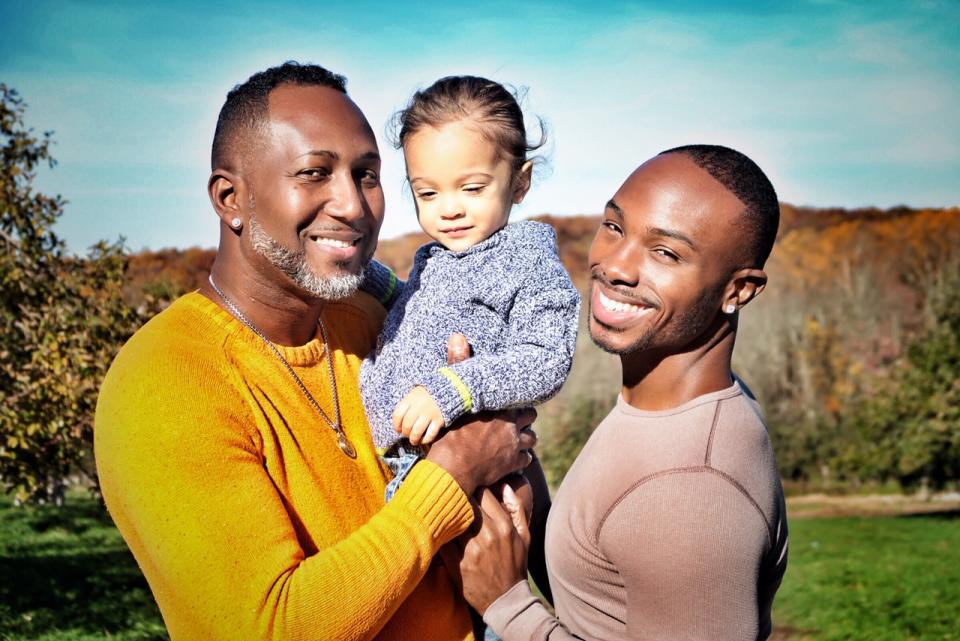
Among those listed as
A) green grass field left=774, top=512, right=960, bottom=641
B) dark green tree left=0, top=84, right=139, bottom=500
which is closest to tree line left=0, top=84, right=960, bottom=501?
dark green tree left=0, top=84, right=139, bottom=500

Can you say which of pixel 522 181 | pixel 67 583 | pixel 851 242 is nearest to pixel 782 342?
pixel 851 242

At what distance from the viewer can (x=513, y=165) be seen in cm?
330

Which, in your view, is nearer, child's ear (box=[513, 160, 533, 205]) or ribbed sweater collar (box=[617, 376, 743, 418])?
ribbed sweater collar (box=[617, 376, 743, 418])

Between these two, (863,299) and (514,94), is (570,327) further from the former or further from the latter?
(863,299)

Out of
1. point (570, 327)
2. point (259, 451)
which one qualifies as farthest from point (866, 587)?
point (259, 451)

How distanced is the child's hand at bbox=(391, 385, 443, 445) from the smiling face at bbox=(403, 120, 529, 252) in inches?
29.1

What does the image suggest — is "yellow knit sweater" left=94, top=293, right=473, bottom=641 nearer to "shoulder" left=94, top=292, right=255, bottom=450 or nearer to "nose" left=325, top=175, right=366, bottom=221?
"shoulder" left=94, top=292, right=255, bottom=450

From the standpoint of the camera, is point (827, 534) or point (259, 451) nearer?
point (259, 451)

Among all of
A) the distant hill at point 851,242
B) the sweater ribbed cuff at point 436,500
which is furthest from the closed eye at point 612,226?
the distant hill at point 851,242

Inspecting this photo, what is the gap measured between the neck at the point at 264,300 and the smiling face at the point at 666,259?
96 centimetres

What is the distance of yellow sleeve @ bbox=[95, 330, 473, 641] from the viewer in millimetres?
2092

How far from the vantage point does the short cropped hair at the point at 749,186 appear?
7.89ft

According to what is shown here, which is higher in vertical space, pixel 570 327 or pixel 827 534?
pixel 570 327

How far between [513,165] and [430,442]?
120 cm
